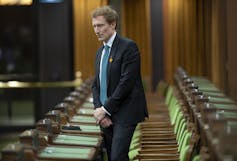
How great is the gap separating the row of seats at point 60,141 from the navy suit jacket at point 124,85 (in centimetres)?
26

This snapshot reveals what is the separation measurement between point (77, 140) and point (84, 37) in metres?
7.81

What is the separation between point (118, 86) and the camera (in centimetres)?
529

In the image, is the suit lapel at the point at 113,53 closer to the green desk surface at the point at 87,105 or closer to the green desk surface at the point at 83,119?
the green desk surface at the point at 83,119

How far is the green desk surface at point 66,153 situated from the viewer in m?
4.61

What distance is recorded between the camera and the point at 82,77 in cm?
1314

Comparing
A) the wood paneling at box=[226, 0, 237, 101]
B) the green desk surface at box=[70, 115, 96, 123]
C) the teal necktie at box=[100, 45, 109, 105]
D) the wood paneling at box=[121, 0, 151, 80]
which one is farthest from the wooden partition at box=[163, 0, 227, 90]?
the teal necktie at box=[100, 45, 109, 105]

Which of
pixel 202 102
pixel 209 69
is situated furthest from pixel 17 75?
pixel 202 102

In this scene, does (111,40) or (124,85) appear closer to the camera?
(124,85)

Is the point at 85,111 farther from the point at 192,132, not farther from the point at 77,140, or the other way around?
the point at 192,132

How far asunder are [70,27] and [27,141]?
8.92 metres

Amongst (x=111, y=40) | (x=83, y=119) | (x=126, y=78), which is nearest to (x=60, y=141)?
(x=126, y=78)

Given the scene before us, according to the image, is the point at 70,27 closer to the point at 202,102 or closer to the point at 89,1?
the point at 89,1


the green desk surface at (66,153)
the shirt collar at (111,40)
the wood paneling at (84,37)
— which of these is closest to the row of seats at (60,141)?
the green desk surface at (66,153)

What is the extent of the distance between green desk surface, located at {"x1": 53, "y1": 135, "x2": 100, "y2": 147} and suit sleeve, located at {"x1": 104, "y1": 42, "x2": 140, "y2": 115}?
0.25 meters
